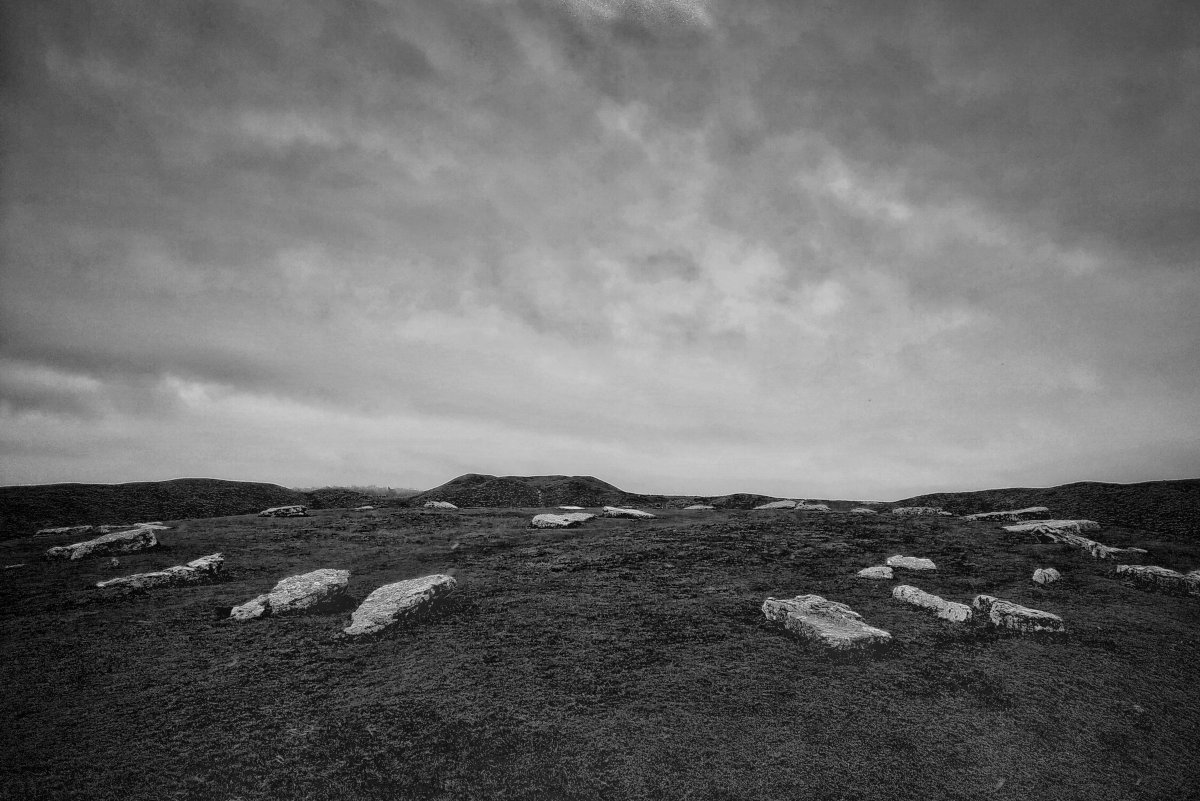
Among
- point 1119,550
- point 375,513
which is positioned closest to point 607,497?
point 375,513

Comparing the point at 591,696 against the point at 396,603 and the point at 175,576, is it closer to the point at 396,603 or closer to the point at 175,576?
the point at 396,603

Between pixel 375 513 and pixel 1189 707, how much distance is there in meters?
38.5

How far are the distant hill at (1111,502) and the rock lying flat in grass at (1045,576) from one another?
17.0 m

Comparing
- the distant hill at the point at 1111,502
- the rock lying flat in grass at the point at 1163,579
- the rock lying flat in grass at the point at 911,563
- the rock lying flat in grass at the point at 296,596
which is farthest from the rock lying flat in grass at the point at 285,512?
the distant hill at the point at 1111,502

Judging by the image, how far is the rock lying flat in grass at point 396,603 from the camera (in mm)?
14207

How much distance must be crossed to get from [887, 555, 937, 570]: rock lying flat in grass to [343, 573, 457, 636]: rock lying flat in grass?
63.8 ft

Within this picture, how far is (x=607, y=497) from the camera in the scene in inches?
2167

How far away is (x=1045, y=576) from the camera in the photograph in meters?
19.2

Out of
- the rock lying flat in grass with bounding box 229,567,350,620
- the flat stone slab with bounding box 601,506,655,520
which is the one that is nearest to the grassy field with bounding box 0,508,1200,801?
the rock lying flat in grass with bounding box 229,567,350,620

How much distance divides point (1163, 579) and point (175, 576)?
3962cm

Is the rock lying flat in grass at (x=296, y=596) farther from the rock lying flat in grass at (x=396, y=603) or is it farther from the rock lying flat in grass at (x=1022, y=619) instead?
the rock lying flat in grass at (x=1022, y=619)

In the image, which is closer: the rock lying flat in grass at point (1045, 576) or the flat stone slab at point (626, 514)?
the rock lying flat in grass at point (1045, 576)

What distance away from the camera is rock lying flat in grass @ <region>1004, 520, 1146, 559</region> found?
22030 millimetres

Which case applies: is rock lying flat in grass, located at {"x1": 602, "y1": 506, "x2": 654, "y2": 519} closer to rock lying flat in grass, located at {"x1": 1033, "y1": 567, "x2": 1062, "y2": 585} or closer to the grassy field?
the grassy field
